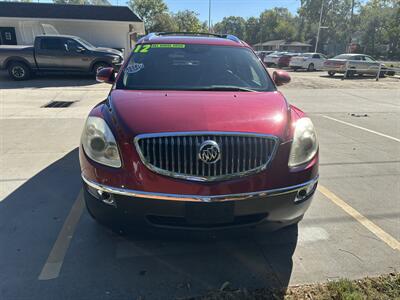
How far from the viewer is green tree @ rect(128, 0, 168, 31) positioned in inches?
2258

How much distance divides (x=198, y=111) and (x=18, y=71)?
47.1 feet

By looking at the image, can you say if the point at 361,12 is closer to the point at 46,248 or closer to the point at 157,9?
the point at 157,9

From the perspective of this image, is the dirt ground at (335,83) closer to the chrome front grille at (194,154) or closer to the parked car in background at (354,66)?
the parked car in background at (354,66)

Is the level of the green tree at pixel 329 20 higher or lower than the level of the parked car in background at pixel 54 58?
higher

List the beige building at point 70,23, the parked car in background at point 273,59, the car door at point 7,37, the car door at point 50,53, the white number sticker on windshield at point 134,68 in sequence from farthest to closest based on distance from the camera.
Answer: the parked car in background at point 273,59
the car door at point 7,37
the beige building at point 70,23
the car door at point 50,53
the white number sticker on windshield at point 134,68

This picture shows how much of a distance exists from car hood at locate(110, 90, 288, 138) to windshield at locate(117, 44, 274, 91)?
0.29 meters

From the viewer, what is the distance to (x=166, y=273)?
8.58 ft

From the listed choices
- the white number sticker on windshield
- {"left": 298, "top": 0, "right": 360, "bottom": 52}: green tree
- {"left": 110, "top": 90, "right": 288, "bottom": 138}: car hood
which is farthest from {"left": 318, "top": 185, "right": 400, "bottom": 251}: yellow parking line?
{"left": 298, "top": 0, "right": 360, "bottom": 52}: green tree

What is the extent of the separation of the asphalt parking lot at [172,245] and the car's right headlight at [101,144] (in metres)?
0.61

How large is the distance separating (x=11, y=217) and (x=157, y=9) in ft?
199

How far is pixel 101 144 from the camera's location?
249 centimetres

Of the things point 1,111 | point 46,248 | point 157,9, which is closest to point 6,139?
point 1,111

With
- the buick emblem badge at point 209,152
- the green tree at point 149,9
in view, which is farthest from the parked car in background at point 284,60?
the green tree at point 149,9

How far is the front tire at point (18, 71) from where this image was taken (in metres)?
14.0
